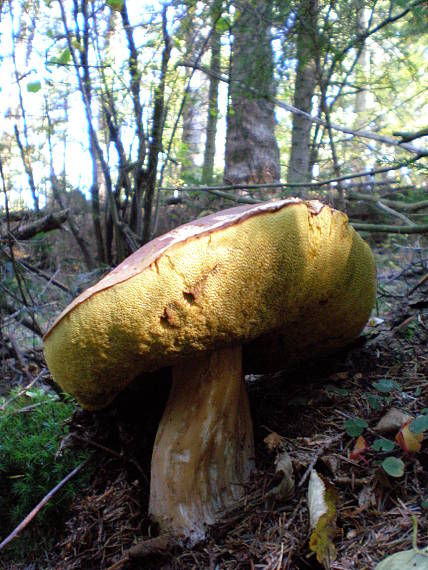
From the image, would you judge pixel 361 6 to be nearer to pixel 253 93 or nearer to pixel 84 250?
pixel 253 93

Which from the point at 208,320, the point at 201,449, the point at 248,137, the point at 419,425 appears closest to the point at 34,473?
the point at 201,449

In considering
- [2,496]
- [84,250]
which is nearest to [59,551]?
[2,496]

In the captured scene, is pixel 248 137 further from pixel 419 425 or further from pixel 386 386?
pixel 419 425

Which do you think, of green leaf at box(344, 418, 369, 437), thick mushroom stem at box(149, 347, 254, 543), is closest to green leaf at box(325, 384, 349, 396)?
green leaf at box(344, 418, 369, 437)

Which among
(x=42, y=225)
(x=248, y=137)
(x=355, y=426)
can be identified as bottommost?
(x=355, y=426)

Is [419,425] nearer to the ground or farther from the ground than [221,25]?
nearer to the ground

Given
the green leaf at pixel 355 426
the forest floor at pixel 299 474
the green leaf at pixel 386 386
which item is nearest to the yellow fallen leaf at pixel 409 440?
the forest floor at pixel 299 474
